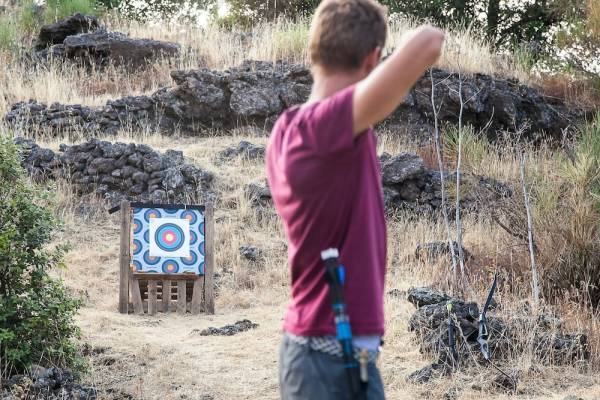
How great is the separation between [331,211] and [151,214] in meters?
7.46

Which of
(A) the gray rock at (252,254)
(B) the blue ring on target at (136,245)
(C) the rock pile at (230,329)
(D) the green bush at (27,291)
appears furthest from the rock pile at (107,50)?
(D) the green bush at (27,291)

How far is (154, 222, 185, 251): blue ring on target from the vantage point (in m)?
9.52

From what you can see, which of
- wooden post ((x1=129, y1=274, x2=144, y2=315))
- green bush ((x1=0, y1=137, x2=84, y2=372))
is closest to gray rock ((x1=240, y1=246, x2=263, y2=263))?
wooden post ((x1=129, y1=274, x2=144, y2=315))

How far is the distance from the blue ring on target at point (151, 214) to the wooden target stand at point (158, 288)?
20 centimetres

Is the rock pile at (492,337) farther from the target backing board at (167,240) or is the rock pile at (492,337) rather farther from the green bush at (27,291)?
the target backing board at (167,240)

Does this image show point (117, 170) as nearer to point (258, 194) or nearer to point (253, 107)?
point (258, 194)

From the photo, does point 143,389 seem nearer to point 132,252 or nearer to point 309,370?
point 132,252

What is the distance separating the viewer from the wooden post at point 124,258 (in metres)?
9.25

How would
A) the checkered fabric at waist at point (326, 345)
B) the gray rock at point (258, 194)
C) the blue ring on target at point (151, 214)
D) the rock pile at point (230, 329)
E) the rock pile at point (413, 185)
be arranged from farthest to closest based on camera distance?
the rock pile at point (413, 185) < the gray rock at point (258, 194) < the blue ring on target at point (151, 214) < the rock pile at point (230, 329) < the checkered fabric at waist at point (326, 345)

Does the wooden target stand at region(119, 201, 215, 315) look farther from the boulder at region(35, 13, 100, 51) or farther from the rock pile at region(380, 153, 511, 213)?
the boulder at region(35, 13, 100, 51)

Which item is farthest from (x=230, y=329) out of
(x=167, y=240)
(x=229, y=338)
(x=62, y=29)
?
(x=62, y=29)

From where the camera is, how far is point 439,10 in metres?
21.3

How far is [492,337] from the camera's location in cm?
725

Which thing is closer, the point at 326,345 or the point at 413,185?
the point at 326,345
